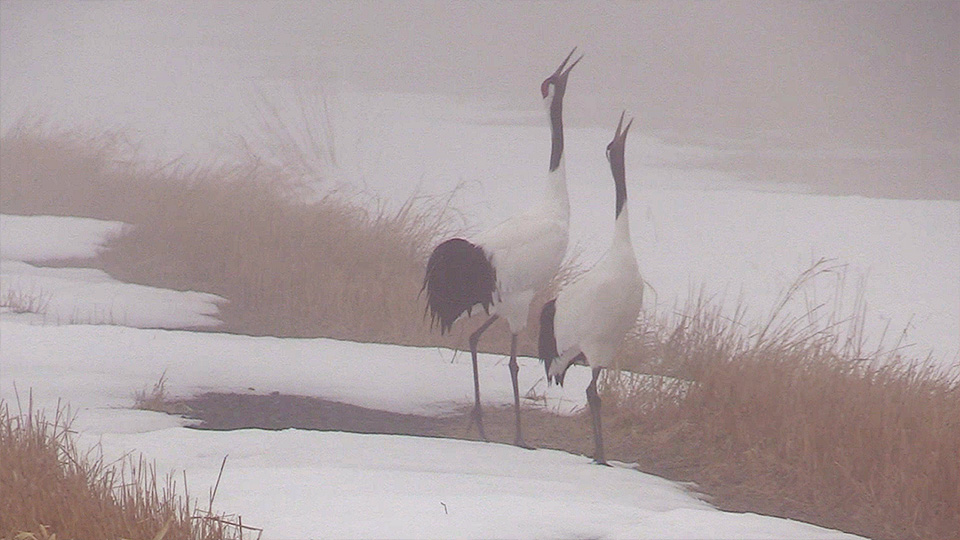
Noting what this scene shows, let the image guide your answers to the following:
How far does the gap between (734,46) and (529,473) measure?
1396mm

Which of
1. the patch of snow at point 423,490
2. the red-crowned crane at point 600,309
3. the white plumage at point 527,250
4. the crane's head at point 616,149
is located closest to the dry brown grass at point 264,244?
the white plumage at point 527,250

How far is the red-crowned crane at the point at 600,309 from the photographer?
124 inches

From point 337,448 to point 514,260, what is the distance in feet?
2.31

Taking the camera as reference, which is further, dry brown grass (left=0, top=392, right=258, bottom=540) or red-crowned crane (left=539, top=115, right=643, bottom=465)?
red-crowned crane (left=539, top=115, right=643, bottom=465)

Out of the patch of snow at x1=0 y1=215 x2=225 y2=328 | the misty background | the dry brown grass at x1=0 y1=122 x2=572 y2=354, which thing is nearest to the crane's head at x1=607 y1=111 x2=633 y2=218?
the misty background

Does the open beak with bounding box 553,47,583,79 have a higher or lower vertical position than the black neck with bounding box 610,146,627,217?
higher

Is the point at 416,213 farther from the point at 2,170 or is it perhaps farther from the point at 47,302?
the point at 2,170

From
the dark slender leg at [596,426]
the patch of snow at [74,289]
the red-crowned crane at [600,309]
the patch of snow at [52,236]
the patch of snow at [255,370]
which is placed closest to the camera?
the red-crowned crane at [600,309]

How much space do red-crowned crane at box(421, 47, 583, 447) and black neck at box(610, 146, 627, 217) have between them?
19 cm

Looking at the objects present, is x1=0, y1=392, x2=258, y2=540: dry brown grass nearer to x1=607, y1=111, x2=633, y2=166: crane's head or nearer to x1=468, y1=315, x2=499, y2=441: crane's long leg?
x1=468, y1=315, x2=499, y2=441: crane's long leg

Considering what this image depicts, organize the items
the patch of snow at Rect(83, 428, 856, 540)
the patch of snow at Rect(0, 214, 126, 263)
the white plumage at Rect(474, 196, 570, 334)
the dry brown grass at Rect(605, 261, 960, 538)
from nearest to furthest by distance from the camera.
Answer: the patch of snow at Rect(83, 428, 856, 540), the dry brown grass at Rect(605, 261, 960, 538), the white plumage at Rect(474, 196, 570, 334), the patch of snow at Rect(0, 214, 126, 263)

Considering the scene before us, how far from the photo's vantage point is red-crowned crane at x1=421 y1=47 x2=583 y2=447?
134 inches

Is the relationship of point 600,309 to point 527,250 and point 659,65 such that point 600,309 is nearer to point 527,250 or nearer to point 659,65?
point 527,250

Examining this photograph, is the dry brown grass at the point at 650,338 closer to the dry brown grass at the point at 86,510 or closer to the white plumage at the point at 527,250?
the white plumage at the point at 527,250
